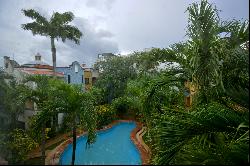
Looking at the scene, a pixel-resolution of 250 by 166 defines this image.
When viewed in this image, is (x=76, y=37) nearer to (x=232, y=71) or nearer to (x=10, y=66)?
(x=10, y=66)

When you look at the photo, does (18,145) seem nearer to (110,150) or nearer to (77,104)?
(77,104)

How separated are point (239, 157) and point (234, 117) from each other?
0.62m

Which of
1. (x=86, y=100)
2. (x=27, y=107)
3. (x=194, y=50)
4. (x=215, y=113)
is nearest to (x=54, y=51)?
(x=27, y=107)

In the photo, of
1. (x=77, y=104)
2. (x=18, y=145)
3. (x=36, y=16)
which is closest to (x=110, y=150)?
(x=77, y=104)

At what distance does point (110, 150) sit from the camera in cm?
1502

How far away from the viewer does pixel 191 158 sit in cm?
338

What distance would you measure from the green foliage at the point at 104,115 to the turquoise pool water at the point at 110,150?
2.30ft

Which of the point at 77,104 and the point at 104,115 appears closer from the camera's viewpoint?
the point at 77,104

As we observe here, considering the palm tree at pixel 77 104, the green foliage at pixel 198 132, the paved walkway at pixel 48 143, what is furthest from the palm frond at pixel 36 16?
the green foliage at pixel 198 132

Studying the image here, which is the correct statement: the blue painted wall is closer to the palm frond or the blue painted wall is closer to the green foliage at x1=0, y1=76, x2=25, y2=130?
the palm frond

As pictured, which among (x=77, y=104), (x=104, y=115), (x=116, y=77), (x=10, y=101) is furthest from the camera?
(x=116, y=77)

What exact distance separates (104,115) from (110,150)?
10223 millimetres

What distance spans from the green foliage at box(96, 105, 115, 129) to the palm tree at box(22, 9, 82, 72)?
4401mm

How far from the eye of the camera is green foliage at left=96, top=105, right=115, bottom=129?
24234mm
